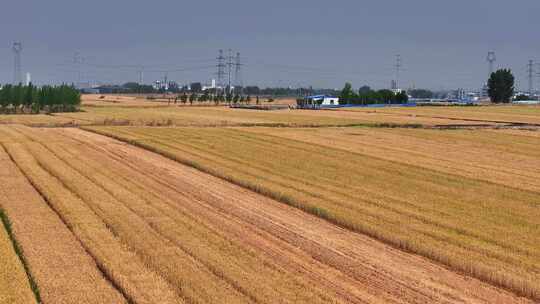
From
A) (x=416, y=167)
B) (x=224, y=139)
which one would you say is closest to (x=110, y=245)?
(x=416, y=167)

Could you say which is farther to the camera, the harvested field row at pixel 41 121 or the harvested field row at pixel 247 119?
the harvested field row at pixel 247 119

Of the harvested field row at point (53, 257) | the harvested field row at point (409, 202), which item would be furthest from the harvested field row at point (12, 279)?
the harvested field row at point (409, 202)

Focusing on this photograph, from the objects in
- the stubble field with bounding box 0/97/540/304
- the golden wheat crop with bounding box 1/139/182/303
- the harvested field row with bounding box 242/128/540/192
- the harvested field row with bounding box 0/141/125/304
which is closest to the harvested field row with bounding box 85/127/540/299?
the stubble field with bounding box 0/97/540/304

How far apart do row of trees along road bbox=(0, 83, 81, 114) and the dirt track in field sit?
110830 millimetres

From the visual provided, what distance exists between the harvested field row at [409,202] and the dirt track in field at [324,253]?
1.98 ft

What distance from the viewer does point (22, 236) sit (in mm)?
→ 18578

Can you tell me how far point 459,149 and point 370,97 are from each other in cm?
14312

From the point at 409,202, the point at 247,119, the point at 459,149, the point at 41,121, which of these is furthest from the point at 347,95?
the point at 409,202

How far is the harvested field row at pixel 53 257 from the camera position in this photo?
13539 millimetres

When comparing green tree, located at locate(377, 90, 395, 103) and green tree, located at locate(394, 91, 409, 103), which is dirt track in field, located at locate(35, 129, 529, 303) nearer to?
green tree, located at locate(377, 90, 395, 103)

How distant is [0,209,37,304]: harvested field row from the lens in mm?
13117

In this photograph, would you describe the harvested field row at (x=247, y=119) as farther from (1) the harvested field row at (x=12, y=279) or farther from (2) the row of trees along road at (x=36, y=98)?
(1) the harvested field row at (x=12, y=279)

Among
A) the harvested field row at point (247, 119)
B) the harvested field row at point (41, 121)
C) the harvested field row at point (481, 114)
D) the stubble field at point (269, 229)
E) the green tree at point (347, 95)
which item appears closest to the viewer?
the stubble field at point (269, 229)

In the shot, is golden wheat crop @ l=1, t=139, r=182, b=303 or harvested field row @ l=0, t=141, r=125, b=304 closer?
harvested field row @ l=0, t=141, r=125, b=304
